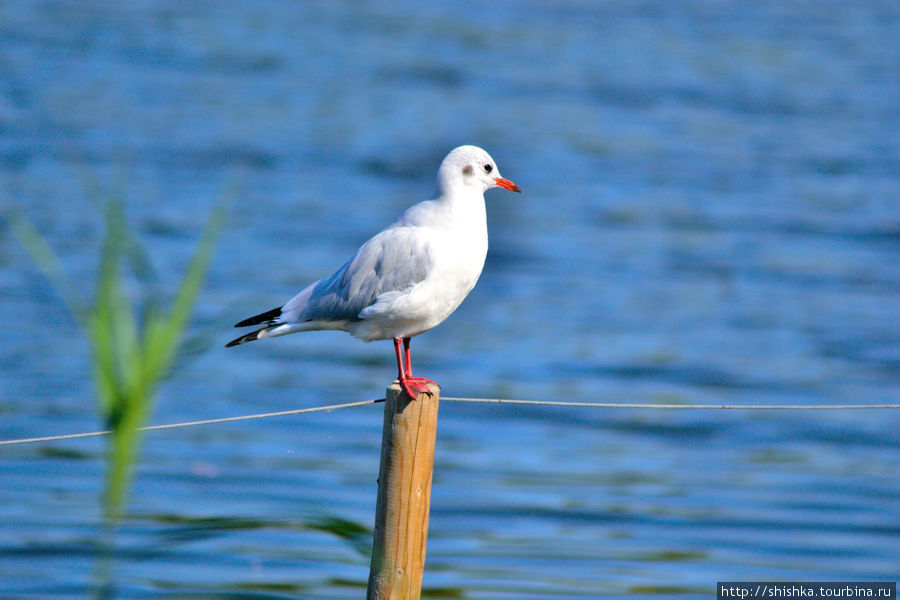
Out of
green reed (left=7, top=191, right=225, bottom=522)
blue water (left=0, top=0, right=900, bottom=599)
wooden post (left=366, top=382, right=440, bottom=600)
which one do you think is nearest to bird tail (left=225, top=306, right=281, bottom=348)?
wooden post (left=366, top=382, right=440, bottom=600)

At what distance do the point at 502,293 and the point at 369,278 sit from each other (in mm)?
11586

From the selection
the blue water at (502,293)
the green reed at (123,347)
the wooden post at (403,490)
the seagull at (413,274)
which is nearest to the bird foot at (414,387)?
the wooden post at (403,490)

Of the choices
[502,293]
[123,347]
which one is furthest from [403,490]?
[502,293]

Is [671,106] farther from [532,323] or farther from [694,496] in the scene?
[694,496]

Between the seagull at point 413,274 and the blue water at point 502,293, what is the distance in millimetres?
1169

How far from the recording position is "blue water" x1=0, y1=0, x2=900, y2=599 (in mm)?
9109

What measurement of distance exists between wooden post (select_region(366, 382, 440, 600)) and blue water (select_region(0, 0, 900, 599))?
899 millimetres

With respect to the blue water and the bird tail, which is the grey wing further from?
the blue water

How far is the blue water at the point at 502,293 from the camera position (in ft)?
29.9

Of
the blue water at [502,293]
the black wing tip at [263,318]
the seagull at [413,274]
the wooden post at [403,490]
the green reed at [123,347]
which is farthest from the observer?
the blue water at [502,293]

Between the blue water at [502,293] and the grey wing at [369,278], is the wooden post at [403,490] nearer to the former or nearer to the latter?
the grey wing at [369,278]

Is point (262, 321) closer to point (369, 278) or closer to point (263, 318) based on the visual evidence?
point (263, 318)

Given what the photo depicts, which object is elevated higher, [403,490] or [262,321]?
[262,321]

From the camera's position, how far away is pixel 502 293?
16844mm
